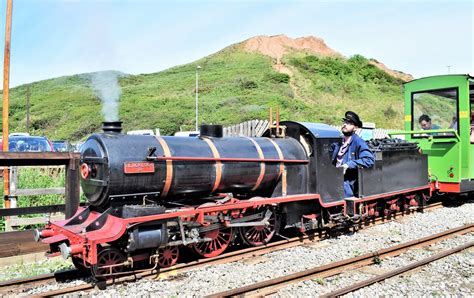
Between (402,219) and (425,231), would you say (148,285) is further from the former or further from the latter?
(402,219)

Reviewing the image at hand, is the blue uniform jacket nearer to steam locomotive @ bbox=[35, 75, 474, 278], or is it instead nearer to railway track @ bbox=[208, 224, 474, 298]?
steam locomotive @ bbox=[35, 75, 474, 278]

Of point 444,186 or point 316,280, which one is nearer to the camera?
point 316,280

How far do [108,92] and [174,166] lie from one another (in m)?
1.62

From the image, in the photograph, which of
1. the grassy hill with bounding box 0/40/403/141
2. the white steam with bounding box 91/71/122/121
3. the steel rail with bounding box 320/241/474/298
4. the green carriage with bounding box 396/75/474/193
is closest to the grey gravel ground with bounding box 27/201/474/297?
the steel rail with bounding box 320/241/474/298

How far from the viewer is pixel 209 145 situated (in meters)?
6.60

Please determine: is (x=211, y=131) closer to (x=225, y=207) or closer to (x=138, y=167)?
(x=225, y=207)

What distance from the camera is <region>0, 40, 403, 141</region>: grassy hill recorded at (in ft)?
118

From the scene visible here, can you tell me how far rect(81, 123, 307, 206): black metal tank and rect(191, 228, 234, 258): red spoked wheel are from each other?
25.1 inches

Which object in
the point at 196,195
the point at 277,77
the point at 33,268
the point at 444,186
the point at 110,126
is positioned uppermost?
the point at 277,77

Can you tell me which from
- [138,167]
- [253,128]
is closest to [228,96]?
[253,128]

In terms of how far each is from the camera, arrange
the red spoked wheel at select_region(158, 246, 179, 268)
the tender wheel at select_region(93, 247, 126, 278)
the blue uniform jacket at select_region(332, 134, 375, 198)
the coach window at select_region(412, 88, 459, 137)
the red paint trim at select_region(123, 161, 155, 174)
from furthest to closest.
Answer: the coach window at select_region(412, 88, 459, 137)
the blue uniform jacket at select_region(332, 134, 375, 198)
the red spoked wheel at select_region(158, 246, 179, 268)
the red paint trim at select_region(123, 161, 155, 174)
the tender wheel at select_region(93, 247, 126, 278)

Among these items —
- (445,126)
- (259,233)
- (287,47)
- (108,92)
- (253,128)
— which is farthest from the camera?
(287,47)

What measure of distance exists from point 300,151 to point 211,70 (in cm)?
5514

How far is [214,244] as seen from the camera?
21.6 ft
